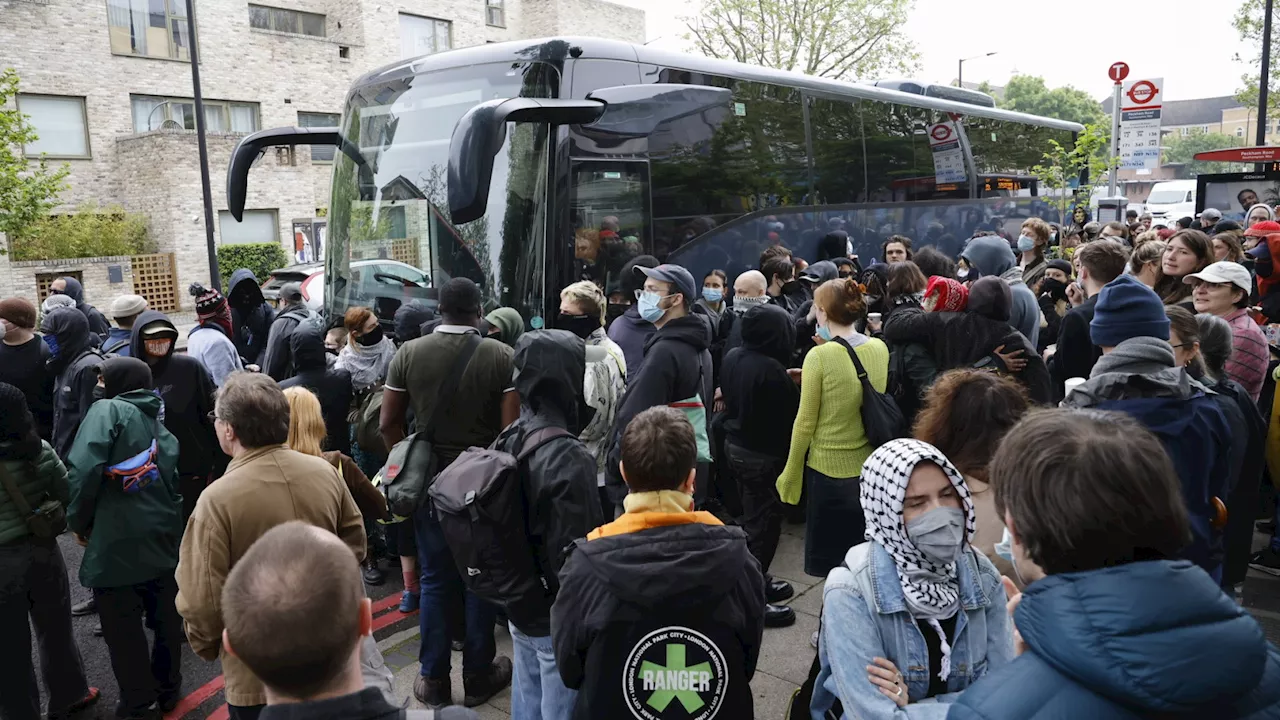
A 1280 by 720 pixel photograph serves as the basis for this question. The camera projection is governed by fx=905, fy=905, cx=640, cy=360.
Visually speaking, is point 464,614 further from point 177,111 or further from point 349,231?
point 177,111

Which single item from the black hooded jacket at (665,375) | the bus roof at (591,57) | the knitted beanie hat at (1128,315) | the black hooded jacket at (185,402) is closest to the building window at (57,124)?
the bus roof at (591,57)

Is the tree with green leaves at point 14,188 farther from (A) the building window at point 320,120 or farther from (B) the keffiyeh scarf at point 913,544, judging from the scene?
(B) the keffiyeh scarf at point 913,544

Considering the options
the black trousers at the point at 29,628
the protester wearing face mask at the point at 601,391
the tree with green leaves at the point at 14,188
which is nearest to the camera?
the black trousers at the point at 29,628

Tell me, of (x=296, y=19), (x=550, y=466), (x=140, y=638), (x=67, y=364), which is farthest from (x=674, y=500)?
(x=296, y=19)

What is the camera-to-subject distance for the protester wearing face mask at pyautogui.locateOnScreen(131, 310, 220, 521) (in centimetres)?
552

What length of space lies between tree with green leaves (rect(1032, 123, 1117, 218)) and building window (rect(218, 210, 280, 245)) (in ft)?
81.7

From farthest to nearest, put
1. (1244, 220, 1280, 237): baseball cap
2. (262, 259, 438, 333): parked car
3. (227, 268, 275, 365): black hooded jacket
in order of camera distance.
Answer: (227, 268, 275, 365): black hooded jacket → (1244, 220, 1280, 237): baseball cap → (262, 259, 438, 333): parked car

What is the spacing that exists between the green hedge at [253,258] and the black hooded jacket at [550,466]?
27432 mm

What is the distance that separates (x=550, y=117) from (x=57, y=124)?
28357mm

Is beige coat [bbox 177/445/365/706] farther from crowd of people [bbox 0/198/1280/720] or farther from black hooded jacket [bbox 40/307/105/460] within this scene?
black hooded jacket [bbox 40/307/105/460]

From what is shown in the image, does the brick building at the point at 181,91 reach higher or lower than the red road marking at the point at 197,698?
higher

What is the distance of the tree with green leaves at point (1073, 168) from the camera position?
13.6 meters

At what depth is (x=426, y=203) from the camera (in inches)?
293

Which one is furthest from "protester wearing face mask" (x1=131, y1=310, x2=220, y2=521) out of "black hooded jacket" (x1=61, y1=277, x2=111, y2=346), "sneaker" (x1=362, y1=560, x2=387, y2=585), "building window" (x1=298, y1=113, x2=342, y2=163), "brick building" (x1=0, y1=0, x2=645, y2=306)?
"building window" (x1=298, y1=113, x2=342, y2=163)
